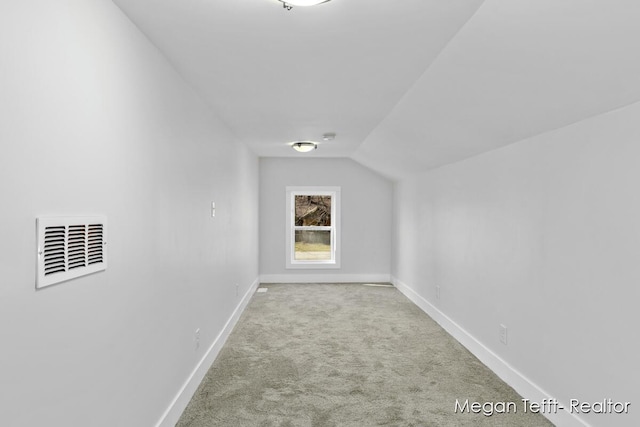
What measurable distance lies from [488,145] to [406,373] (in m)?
1.92

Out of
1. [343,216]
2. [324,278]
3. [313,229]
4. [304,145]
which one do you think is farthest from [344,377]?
[313,229]

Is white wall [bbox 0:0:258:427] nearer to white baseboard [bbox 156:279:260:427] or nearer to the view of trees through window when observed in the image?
white baseboard [bbox 156:279:260:427]

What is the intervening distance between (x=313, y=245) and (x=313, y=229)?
46cm

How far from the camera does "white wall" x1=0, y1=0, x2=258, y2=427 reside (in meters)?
1.22

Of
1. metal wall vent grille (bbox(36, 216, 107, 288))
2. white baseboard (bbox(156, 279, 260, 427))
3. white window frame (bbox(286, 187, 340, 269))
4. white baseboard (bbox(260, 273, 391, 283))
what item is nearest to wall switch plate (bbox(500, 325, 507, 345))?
white baseboard (bbox(156, 279, 260, 427))

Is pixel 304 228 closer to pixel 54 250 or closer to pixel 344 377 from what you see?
pixel 344 377

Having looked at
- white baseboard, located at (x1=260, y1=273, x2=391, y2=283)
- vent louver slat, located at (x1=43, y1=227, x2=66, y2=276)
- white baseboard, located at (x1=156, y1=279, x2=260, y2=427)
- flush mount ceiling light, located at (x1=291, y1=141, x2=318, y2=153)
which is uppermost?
flush mount ceiling light, located at (x1=291, y1=141, x2=318, y2=153)

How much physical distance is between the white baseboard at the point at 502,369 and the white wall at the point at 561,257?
0.04 metres

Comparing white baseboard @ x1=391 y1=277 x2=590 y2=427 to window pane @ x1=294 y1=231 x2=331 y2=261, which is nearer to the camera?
white baseboard @ x1=391 y1=277 x2=590 y2=427

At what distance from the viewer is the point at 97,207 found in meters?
1.68

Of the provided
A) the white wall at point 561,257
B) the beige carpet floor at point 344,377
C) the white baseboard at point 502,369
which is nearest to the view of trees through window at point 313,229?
the beige carpet floor at point 344,377

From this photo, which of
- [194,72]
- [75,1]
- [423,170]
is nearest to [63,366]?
[75,1]

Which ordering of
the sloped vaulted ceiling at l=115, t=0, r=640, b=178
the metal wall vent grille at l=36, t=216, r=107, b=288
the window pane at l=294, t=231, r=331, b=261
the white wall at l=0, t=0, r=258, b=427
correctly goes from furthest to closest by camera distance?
the window pane at l=294, t=231, r=331, b=261 < the sloped vaulted ceiling at l=115, t=0, r=640, b=178 < the metal wall vent grille at l=36, t=216, r=107, b=288 < the white wall at l=0, t=0, r=258, b=427

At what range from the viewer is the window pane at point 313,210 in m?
8.57
